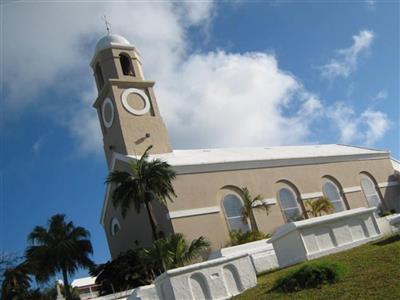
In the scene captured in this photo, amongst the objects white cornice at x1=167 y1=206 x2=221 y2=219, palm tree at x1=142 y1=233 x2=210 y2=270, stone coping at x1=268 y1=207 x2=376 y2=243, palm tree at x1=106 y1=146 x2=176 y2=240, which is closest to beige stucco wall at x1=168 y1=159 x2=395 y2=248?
white cornice at x1=167 y1=206 x2=221 y2=219

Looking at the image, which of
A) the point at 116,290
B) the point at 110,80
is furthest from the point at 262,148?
the point at 116,290

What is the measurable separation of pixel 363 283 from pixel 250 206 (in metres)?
19.1

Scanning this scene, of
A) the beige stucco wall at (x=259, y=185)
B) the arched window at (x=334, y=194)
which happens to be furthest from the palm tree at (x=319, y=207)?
the arched window at (x=334, y=194)

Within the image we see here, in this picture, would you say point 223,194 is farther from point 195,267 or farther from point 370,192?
point 195,267

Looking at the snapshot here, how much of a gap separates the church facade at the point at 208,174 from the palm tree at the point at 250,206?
395mm

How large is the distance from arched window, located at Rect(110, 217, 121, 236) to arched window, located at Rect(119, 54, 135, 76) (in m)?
11.5

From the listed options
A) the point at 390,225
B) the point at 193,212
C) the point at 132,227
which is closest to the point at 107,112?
the point at 132,227

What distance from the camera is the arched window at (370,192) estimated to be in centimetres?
3866

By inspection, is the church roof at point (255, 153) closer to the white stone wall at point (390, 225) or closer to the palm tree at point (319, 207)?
the palm tree at point (319, 207)

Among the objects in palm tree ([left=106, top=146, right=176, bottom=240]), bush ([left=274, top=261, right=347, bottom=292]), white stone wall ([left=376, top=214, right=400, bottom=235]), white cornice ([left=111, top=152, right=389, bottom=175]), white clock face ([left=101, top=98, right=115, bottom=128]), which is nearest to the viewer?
bush ([left=274, top=261, right=347, bottom=292])

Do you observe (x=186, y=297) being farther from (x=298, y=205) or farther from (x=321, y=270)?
(x=298, y=205)

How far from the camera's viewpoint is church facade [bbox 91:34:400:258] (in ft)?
94.2

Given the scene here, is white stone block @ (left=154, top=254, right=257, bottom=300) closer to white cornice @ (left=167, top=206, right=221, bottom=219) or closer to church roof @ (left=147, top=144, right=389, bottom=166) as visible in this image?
white cornice @ (left=167, top=206, right=221, bottom=219)

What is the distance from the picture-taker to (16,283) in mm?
31922
